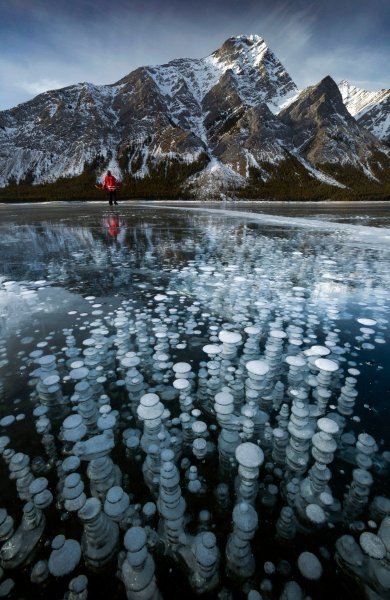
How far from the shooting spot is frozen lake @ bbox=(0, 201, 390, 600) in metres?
1.63

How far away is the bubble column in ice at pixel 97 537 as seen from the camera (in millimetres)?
1616

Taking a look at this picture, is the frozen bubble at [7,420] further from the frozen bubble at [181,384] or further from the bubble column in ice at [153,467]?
the frozen bubble at [181,384]

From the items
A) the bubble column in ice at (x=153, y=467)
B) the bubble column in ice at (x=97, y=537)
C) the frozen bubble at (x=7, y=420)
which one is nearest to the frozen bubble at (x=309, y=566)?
the bubble column in ice at (x=153, y=467)

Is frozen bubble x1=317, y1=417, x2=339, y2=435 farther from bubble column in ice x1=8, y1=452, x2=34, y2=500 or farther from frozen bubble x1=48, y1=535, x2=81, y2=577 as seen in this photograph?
bubble column in ice x1=8, y1=452, x2=34, y2=500

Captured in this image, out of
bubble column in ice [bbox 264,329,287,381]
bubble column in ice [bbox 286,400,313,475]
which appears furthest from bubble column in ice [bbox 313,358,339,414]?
bubble column in ice [bbox 264,329,287,381]

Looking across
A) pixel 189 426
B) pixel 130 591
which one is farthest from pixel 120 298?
pixel 130 591

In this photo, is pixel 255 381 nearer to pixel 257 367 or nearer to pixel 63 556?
pixel 257 367

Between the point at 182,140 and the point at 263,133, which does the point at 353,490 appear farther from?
the point at 263,133

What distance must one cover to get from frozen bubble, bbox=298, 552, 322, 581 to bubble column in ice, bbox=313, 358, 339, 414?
1332 millimetres

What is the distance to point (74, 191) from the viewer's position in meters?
128

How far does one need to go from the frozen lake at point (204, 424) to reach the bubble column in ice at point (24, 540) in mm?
12

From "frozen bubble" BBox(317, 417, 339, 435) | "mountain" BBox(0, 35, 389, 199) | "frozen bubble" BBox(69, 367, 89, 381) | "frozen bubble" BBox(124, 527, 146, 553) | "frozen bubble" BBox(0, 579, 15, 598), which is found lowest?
"frozen bubble" BBox(69, 367, 89, 381)

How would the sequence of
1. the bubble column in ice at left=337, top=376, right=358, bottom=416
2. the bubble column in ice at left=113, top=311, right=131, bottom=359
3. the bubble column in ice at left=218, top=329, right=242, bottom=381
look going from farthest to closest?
1. the bubble column in ice at left=113, top=311, right=131, bottom=359
2. the bubble column in ice at left=218, top=329, right=242, bottom=381
3. the bubble column in ice at left=337, top=376, right=358, bottom=416

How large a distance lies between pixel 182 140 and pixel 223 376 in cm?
17053
